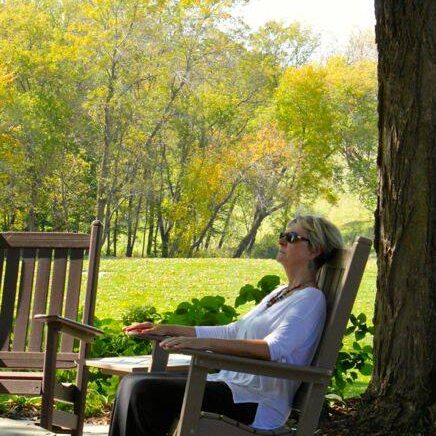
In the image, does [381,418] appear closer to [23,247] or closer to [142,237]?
[23,247]

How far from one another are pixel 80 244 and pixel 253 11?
39.6m

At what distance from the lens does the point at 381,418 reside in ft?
14.0

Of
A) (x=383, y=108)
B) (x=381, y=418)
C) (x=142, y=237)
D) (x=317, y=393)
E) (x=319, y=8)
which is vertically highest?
(x=319, y=8)

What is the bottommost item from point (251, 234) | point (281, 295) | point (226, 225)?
point (251, 234)

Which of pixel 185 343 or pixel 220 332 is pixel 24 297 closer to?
pixel 220 332

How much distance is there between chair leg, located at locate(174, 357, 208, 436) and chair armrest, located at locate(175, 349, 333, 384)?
0.03 metres

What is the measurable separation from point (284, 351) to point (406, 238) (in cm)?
126

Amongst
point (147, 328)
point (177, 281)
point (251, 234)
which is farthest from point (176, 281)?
point (251, 234)

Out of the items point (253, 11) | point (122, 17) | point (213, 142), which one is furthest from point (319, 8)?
point (122, 17)

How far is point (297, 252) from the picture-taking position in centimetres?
334

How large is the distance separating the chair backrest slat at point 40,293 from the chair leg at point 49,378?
2.20 ft

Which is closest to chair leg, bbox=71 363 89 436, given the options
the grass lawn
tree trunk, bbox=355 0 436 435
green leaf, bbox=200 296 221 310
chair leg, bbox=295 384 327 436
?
tree trunk, bbox=355 0 436 435

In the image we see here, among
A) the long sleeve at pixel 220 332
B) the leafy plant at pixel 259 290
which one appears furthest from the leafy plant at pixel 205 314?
the long sleeve at pixel 220 332

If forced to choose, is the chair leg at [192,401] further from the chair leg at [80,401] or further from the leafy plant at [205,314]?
the leafy plant at [205,314]
